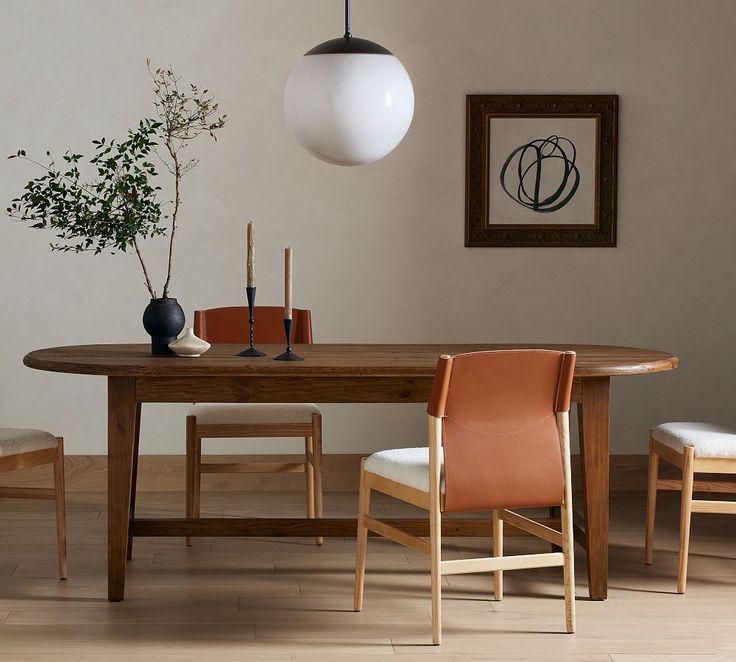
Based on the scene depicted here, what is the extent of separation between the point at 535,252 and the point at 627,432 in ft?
2.90

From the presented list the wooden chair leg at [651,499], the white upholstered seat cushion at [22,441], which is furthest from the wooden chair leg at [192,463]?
the wooden chair leg at [651,499]

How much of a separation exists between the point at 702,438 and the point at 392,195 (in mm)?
1845

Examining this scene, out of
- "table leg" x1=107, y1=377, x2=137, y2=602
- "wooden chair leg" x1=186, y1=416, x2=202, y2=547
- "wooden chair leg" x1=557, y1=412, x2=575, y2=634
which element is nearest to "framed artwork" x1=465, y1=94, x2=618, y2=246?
"wooden chair leg" x1=186, y1=416, x2=202, y2=547

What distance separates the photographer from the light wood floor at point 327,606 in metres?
2.66

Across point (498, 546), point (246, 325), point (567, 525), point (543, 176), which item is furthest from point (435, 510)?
point (543, 176)

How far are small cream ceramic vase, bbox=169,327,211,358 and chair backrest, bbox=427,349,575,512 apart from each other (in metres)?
0.83

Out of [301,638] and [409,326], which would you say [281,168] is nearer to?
[409,326]

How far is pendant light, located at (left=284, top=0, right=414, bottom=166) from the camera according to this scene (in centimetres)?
277

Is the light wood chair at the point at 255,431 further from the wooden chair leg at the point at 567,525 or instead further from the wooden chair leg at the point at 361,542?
the wooden chair leg at the point at 567,525

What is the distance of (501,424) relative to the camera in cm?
261

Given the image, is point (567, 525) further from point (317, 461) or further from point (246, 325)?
point (246, 325)

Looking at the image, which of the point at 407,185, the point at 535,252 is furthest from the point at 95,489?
the point at 535,252

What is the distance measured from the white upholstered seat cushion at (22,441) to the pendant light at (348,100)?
1.21m

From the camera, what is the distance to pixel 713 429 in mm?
3311
